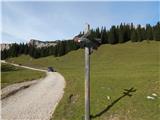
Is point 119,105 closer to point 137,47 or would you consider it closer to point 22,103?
point 22,103

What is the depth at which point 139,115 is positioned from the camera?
18922 mm

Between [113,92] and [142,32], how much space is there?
149175 millimetres

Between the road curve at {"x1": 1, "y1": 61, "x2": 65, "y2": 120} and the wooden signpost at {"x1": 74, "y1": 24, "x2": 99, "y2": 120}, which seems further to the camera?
the road curve at {"x1": 1, "y1": 61, "x2": 65, "y2": 120}

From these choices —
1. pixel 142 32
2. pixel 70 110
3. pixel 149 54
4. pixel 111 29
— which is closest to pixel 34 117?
pixel 70 110

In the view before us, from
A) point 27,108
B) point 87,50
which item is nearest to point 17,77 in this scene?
point 27,108

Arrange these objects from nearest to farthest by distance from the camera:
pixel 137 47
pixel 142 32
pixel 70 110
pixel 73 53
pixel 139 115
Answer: pixel 139 115, pixel 70 110, pixel 137 47, pixel 142 32, pixel 73 53

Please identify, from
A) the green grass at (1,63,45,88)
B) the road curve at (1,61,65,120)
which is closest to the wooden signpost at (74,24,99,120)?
the road curve at (1,61,65,120)

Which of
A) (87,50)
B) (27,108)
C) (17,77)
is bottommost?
(17,77)

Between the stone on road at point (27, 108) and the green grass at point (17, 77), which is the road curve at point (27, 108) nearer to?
the stone on road at point (27, 108)

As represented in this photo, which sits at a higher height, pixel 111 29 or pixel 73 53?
pixel 111 29

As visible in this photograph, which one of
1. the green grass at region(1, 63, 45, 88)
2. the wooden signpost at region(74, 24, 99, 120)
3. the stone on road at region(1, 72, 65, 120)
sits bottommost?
the green grass at region(1, 63, 45, 88)

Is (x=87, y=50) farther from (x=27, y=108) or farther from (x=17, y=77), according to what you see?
(x=17, y=77)

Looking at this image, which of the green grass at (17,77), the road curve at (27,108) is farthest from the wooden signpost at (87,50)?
the green grass at (17,77)

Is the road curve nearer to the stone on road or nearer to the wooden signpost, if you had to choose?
the stone on road
